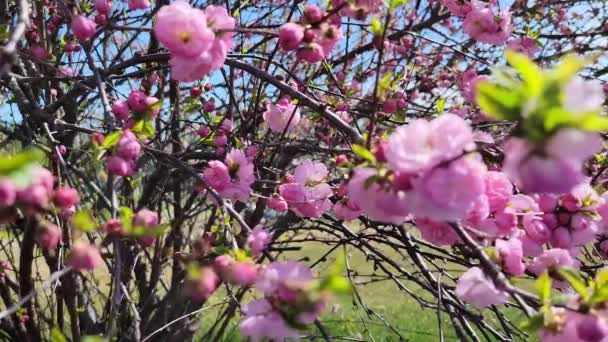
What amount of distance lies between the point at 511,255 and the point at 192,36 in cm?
83

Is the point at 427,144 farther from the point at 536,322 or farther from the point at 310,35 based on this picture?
the point at 310,35

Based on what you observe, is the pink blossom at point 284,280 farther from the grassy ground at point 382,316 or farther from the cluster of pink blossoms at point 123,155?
the grassy ground at point 382,316

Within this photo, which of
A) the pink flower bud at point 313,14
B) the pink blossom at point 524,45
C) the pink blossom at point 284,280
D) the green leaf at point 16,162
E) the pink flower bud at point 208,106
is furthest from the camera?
the pink flower bud at point 208,106

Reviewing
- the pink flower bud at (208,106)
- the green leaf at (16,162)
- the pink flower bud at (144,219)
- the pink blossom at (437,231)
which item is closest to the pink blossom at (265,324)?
the pink flower bud at (144,219)

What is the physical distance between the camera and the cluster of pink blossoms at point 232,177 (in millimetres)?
1553

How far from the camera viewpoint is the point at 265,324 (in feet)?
3.21

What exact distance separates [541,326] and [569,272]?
123 millimetres

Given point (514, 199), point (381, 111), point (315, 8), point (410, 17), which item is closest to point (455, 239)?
point (514, 199)

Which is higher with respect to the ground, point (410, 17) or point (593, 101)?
point (410, 17)

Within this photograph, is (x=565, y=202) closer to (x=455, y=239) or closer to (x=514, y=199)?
(x=514, y=199)

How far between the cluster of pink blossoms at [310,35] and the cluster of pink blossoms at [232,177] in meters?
0.41

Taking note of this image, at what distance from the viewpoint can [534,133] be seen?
0.76m

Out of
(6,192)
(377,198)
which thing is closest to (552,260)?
(377,198)

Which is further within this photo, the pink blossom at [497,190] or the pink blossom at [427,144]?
the pink blossom at [497,190]
